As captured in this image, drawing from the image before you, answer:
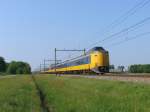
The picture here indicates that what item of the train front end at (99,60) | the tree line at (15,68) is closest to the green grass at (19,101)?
→ the train front end at (99,60)

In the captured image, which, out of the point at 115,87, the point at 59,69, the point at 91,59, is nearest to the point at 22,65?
the point at 59,69

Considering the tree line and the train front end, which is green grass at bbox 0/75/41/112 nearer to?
the train front end

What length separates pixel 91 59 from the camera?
53312 mm

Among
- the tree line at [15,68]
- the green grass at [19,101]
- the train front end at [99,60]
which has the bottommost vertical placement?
the green grass at [19,101]

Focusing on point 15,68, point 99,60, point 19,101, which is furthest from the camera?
point 15,68

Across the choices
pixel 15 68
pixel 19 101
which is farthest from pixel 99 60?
pixel 15 68

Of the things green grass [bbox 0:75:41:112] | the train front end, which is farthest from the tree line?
green grass [bbox 0:75:41:112]

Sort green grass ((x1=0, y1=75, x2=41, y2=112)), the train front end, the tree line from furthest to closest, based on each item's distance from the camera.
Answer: the tree line
the train front end
green grass ((x1=0, y1=75, x2=41, y2=112))

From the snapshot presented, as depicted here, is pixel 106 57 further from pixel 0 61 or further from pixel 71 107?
pixel 0 61

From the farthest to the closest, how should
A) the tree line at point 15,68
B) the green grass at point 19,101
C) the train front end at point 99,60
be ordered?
the tree line at point 15,68 → the train front end at point 99,60 → the green grass at point 19,101

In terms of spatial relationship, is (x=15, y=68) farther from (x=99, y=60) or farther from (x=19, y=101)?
(x=19, y=101)

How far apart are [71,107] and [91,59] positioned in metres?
37.1

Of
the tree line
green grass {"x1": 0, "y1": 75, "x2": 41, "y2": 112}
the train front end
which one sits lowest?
green grass {"x1": 0, "y1": 75, "x2": 41, "y2": 112}

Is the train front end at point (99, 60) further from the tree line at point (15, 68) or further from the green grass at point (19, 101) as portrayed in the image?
the tree line at point (15, 68)
